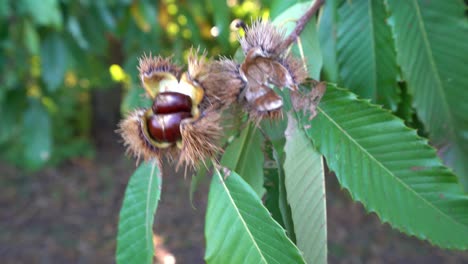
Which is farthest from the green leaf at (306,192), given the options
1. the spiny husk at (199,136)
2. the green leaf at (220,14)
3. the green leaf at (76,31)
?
the green leaf at (76,31)

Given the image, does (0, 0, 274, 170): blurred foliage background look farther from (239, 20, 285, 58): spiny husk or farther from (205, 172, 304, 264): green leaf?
(205, 172, 304, 264): green leaf

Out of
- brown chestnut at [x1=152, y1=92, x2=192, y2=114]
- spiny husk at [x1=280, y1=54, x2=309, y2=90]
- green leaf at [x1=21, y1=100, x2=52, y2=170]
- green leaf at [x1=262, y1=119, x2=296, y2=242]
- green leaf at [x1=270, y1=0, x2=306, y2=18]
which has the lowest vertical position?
green leaf at [x1=262, y1=119, x2=296, y2=242]

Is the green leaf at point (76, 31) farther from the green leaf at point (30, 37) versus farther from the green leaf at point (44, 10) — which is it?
the green leaf at point (44, 10)

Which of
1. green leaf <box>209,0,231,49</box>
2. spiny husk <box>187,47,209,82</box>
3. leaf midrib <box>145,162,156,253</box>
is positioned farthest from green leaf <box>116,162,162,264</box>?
green leaf <box>209,0,231,49</box>

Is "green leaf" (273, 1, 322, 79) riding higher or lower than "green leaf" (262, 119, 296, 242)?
higher

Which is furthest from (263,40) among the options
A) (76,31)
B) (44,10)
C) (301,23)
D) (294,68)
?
(76,31)

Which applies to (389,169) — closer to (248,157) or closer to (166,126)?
(248,157)
